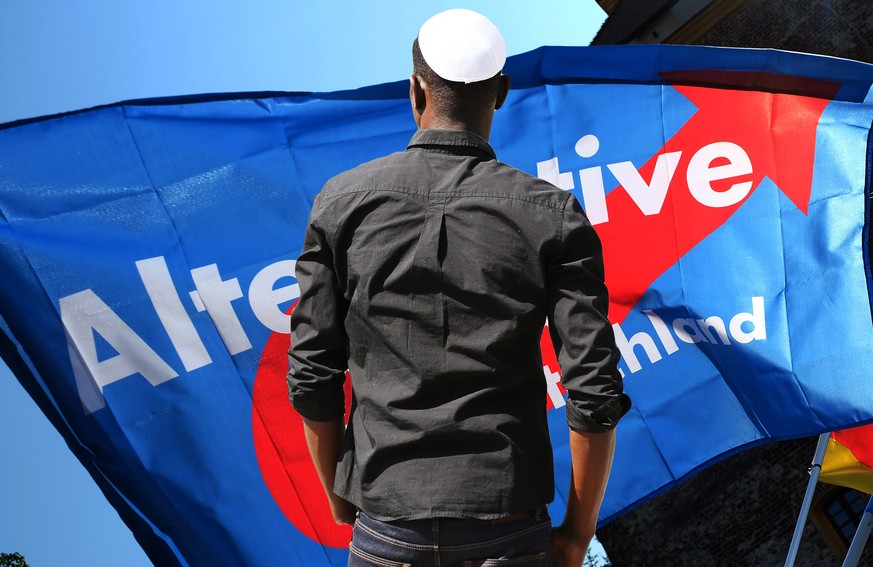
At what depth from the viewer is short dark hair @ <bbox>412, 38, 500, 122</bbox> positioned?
243 cm

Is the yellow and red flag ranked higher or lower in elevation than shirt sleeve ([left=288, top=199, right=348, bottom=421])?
lower

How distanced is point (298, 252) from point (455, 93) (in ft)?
8.49

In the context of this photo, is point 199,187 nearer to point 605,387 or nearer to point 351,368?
point 351,368

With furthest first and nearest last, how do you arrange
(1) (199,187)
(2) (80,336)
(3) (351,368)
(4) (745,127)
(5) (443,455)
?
(4) (745,127) < (1) (199,187) < (2) (80,336) < (3) (351,368) < (5) (443,455)

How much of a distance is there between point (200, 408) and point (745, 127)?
3526 millimetres

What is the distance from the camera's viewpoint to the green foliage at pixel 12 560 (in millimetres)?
27812

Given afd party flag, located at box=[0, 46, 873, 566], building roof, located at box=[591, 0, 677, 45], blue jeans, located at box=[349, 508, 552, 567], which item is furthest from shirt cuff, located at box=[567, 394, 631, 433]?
building roof, located at box=[591, 0, 677, 45]

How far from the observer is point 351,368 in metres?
2.34

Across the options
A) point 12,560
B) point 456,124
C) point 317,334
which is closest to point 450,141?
point 456,124

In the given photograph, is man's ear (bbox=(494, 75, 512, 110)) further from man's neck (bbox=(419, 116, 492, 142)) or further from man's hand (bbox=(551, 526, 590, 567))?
man's hand (bbox=(551, 526, 590, 567))

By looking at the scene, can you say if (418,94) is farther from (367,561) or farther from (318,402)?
(367,561)

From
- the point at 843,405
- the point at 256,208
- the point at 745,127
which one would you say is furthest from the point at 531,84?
the point at 843,405

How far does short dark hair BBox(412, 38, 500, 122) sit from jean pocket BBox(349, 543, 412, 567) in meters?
1.10

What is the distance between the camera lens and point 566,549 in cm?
238
